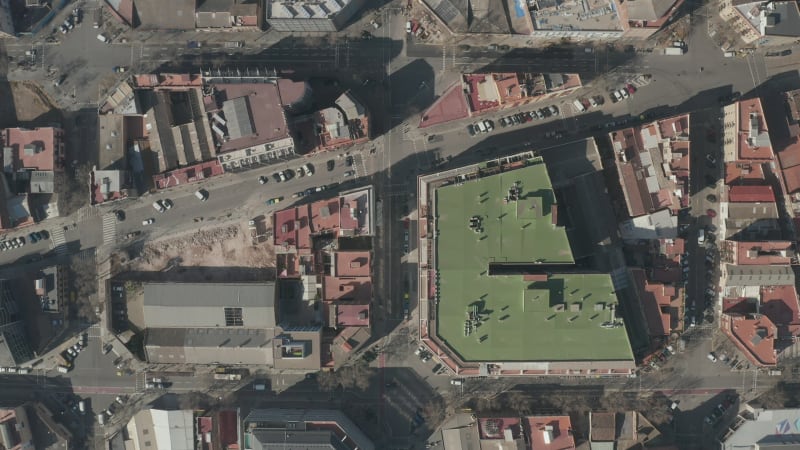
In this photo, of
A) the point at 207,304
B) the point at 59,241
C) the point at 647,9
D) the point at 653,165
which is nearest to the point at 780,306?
the point at 653,165

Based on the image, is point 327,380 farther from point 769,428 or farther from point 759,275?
point 769,428

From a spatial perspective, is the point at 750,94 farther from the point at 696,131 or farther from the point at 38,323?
the point at 38,323

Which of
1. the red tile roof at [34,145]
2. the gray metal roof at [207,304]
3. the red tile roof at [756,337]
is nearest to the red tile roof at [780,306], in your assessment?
the red tile roof at [756,337]

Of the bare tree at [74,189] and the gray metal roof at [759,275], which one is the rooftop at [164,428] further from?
the gray metal roof at [759,275]

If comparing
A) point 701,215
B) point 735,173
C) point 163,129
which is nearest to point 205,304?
point 163,129

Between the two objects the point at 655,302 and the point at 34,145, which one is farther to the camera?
the point at 34,145

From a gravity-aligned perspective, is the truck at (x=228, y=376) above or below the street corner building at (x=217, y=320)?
below
